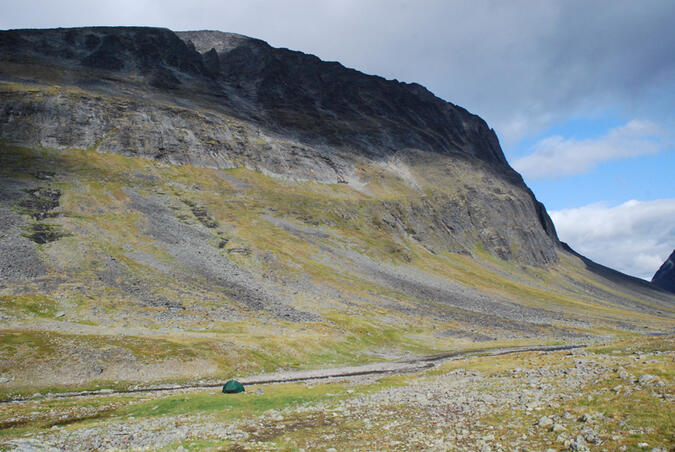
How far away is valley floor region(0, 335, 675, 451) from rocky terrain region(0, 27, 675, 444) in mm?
233

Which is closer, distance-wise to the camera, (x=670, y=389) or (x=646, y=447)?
(x=646, y=447)

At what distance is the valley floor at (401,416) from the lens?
64.1ft

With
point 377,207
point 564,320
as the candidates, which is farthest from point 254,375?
point 377,207

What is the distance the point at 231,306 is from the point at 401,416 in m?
67.6

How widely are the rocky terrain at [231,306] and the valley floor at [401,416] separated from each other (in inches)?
9.2

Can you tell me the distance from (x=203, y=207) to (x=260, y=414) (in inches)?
4771

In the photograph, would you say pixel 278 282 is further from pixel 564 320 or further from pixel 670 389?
pixel 670 389

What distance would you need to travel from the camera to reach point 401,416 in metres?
26.9

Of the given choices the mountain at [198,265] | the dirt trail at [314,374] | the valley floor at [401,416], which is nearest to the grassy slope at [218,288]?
the mountain at [198,265]

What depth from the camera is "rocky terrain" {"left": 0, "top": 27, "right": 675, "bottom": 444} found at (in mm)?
25906

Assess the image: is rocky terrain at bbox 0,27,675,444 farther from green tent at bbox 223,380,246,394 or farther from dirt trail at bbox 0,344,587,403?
green tent at bbox 223,380,246,394

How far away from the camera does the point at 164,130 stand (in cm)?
17962

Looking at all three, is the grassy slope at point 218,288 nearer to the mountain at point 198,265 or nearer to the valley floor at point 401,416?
the mountain at point 198,265

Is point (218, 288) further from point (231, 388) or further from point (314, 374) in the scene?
point (231, 388)
